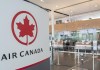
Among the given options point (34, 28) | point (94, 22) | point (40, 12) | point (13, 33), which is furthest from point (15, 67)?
point (94, 22)

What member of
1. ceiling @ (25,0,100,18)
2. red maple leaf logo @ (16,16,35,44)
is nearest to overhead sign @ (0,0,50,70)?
red maple leaf logo @ (16,16,35,44)

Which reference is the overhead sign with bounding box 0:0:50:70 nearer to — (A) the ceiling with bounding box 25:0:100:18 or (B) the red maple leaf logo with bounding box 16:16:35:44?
(B) the red maple leaf logo with bounding box 16:16:35:44

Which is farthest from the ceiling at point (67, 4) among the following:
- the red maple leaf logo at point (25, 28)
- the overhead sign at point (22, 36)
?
the red maple leaf logo at point (25, 28)

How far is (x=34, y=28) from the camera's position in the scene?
4.82ft

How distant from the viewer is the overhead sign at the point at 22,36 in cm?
115

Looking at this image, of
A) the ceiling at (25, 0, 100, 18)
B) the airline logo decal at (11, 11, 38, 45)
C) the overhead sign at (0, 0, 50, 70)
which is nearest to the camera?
the overhead sign at (0, 0, 50, 70)

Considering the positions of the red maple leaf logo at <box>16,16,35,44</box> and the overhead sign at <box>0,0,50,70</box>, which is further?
the red maple leaf logo at <box>16,16,35,44</box>

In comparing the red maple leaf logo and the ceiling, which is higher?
the ceiling

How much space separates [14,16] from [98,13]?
41.4 feet

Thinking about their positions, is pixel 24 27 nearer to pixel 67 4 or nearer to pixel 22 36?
pixel 22 36

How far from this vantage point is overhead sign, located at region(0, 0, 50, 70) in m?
1.15

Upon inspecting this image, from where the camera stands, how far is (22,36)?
130 cm

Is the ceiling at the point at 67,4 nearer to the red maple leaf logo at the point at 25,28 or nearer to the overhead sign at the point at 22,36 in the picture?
the overhead sign at the point at 22,36

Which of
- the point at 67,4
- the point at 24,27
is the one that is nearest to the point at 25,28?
the point at 24,27
